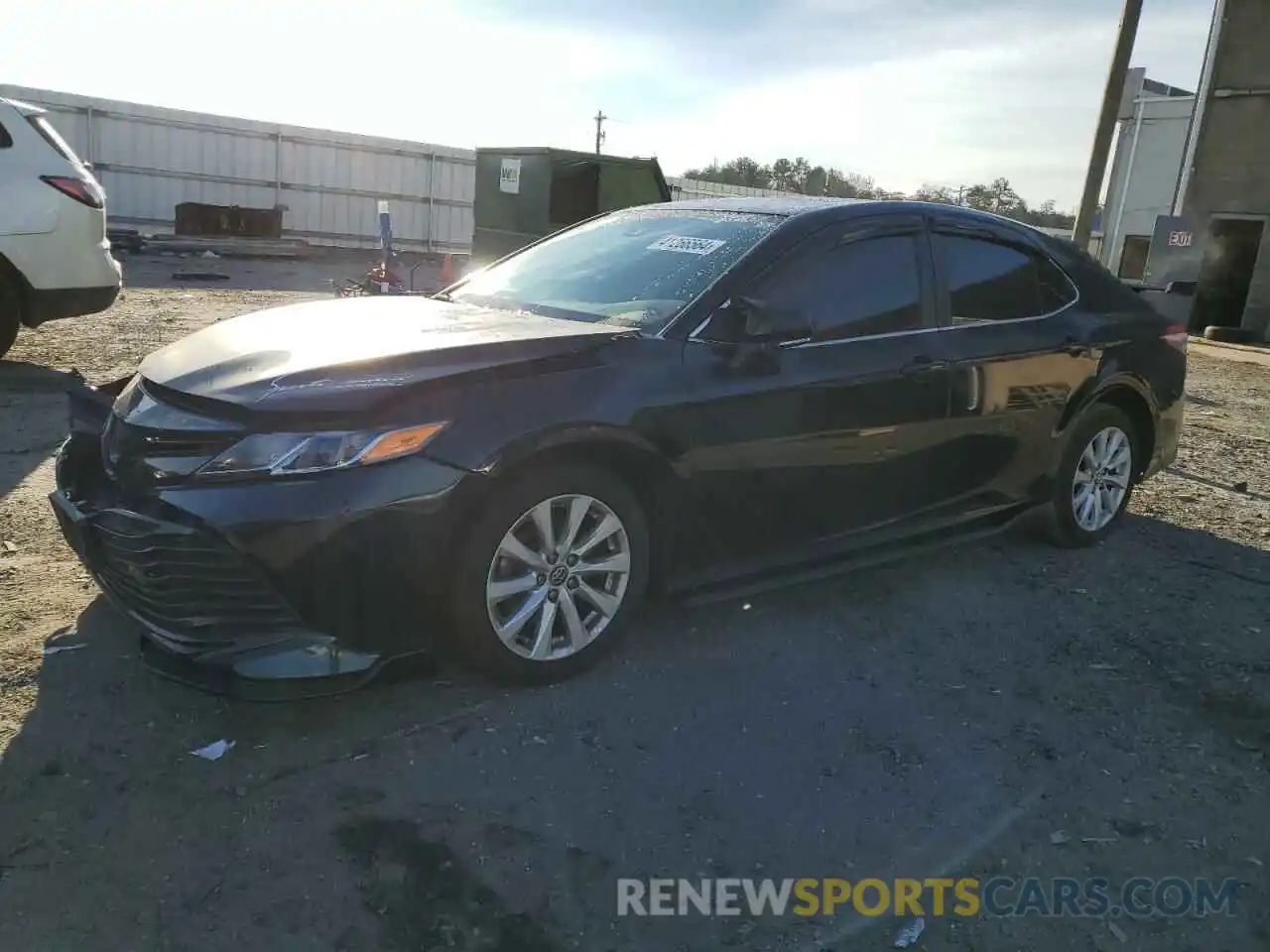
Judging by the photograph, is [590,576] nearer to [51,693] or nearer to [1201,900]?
[51,693]

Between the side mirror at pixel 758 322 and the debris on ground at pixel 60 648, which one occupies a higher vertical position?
the side mirror at pixel 758 322

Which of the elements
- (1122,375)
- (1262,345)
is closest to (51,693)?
(1122,375)

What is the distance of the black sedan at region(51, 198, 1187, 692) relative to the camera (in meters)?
2.85

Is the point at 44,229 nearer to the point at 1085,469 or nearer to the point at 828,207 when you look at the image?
the point at 828,207

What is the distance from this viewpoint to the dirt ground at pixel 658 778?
2.36 m

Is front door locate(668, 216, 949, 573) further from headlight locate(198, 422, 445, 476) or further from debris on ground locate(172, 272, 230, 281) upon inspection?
debris on ground locate(172, 272, 230, 281)

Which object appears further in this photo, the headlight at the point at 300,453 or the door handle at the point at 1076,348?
the door handle at the point at 1076,348

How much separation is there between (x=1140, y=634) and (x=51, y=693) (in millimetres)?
3987

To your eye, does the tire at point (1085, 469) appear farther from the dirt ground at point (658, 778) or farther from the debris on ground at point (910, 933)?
the debris on ground at point (910, 933)

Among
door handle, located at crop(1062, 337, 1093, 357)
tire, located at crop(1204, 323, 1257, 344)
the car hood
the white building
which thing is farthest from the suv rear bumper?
the white building

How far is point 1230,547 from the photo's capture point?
17.6 feet

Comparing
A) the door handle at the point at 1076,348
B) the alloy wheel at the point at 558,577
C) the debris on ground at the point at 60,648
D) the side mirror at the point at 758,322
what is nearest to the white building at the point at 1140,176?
the door handle at the point at 1076,348

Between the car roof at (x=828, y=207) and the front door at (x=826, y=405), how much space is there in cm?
7

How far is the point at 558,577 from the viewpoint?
3.28 m
